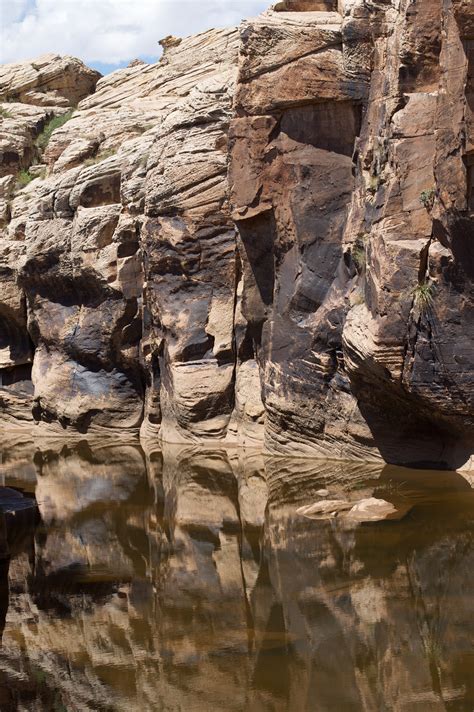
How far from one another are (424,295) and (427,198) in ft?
4.99

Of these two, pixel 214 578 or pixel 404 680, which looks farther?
pixel 214 578

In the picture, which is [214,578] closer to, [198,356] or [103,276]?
[198,356]

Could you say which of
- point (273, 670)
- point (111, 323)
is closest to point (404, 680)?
point (273, 670)

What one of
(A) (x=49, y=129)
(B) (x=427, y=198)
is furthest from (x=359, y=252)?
(A) (x=49, y=129)

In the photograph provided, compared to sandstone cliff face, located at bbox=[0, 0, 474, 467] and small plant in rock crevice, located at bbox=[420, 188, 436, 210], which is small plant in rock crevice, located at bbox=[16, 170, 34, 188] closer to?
sandstone cliff face, located at bbox=[0, 0, 474, 467]

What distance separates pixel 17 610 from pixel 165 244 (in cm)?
1382

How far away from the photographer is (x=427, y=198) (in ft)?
53.9

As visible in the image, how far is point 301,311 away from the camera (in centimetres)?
2009

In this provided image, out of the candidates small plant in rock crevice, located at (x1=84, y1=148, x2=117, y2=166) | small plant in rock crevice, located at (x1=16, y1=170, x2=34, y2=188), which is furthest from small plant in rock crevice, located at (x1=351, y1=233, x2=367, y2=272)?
small plant in rock crevice, located at (x1=16, y1=170, x2=34, y2=188)

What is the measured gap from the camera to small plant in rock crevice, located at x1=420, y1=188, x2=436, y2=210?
16339mm

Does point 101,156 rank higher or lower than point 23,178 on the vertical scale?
higher

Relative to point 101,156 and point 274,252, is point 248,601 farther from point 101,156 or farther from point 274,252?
point 101,156

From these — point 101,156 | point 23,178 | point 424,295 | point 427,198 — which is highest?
point 101,156

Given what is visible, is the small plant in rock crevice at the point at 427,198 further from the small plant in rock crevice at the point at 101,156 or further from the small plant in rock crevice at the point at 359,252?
the small plant in rock crevice at the point at 101,156
